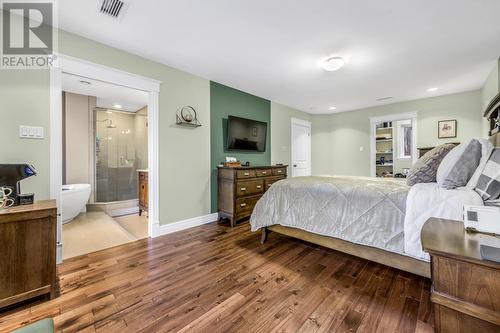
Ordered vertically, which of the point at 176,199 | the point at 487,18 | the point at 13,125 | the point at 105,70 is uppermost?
the point at 487,18

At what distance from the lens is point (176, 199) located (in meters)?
3.17

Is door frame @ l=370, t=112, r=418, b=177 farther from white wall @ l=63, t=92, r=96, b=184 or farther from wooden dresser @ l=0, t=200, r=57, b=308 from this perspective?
white wall @ l=63, t=92, r=96, b=184

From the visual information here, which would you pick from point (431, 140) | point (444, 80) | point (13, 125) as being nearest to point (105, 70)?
point (13, 125)

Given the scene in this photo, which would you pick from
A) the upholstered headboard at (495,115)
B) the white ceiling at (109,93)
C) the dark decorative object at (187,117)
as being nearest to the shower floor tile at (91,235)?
the dark decorative object at (187,117)

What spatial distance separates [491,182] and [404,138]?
580 cm

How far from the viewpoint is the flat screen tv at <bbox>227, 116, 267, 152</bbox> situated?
389 centimetres

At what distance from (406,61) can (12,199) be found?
458 centimetres

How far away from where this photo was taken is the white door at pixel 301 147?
18.7 feet

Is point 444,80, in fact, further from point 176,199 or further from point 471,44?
point 176,199

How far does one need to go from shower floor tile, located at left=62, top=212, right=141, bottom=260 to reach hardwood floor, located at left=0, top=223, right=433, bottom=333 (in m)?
0.25

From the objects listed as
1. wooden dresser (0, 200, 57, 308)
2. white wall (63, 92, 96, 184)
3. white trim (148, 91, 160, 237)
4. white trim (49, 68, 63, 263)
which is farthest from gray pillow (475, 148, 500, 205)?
white wall (63, 92, 96, 184)

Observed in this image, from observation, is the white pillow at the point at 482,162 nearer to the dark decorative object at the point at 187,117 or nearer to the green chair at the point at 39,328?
the green chair at the point at 39,328

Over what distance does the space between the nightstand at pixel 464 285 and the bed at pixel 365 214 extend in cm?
58

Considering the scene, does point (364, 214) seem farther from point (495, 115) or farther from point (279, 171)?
point (495, 115)
